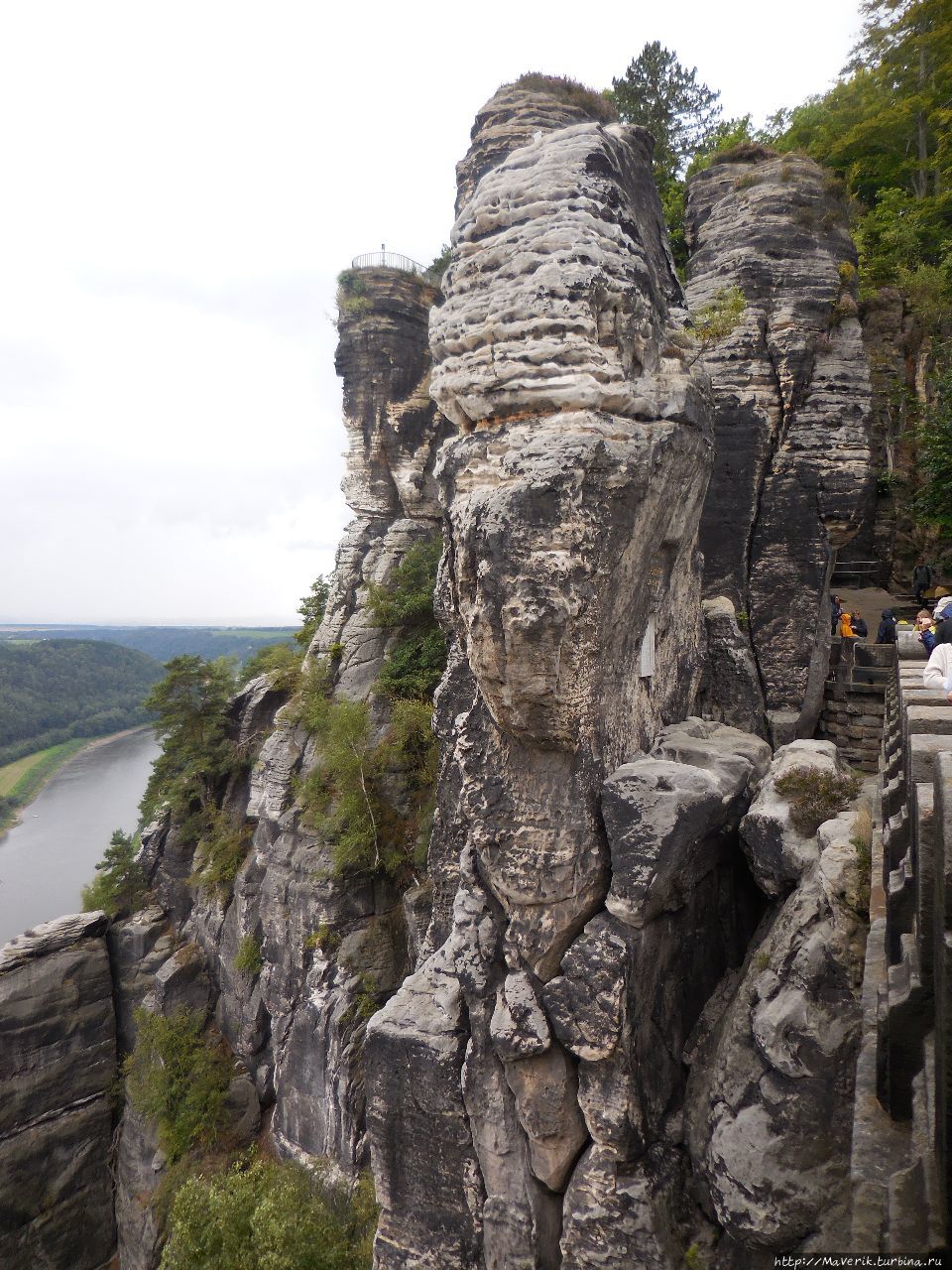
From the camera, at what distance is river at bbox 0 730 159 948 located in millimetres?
41719

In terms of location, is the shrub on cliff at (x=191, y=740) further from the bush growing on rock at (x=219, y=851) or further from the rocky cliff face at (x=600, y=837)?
the rocky cliff face at (x=600, y=837)

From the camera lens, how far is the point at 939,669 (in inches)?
280

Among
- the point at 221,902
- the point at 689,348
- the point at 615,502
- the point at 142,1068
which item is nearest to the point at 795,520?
the point at 689,348

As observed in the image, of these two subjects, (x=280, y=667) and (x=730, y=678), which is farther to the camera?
(x=280, y=667)

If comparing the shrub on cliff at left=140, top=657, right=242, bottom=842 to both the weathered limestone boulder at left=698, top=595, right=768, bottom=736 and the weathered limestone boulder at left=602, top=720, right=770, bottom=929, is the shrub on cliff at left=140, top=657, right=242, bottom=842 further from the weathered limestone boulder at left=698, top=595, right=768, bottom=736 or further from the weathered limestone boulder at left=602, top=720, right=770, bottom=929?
the weathered limestone boulder at left=602, top=720, right=770, bottom=929

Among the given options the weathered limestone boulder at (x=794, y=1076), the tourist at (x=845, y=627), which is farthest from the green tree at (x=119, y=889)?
the tourist at (x=845, y=627)

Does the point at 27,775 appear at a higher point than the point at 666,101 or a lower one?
lower

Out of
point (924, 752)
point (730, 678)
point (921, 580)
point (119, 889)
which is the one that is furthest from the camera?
point (119, 889)

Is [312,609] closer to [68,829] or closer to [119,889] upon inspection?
[119,889]

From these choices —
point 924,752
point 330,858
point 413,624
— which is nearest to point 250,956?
point 330,858

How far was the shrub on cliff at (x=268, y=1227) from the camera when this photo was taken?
39.3 feet

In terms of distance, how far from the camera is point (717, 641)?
14.0 m

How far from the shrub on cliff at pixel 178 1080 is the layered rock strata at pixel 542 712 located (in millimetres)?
13211

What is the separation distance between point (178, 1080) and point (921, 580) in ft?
84.6
